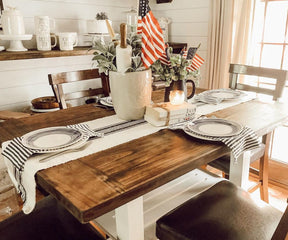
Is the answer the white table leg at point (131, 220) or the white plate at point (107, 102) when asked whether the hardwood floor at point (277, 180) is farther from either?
the white table leg at point (131, 220)

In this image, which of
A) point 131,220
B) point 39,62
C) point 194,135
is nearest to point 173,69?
point 194,135

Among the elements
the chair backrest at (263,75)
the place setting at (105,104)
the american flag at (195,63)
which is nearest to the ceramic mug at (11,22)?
the place setting at (105,104)

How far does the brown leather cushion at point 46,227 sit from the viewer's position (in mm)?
1017

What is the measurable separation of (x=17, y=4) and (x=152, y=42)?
149 cm

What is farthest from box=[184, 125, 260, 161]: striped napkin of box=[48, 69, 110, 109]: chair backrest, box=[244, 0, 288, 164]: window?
box=[244, 0, 288, 164]: window

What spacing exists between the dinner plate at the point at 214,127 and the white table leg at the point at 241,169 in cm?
27

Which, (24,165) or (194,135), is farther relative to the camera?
(194,135)

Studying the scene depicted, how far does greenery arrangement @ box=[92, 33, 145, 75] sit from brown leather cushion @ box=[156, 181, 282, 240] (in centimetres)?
65

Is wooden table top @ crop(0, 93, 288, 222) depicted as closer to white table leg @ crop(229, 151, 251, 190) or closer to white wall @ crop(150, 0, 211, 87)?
white table leg @ crop(229, 151, 251, 190)

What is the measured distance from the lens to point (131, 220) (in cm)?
94

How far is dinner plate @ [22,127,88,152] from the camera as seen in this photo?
1.03m

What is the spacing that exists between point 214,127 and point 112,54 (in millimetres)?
577

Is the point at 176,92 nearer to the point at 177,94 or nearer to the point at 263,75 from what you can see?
the point at 177,94

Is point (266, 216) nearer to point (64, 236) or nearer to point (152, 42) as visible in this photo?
point (64, 236)
